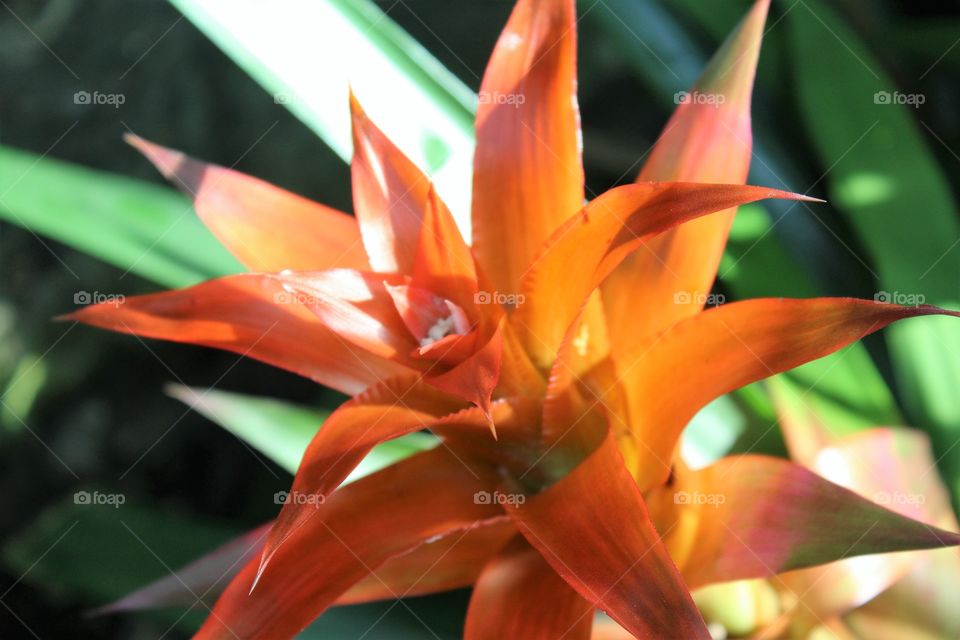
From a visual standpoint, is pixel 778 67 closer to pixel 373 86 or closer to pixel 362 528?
pixel 373 86

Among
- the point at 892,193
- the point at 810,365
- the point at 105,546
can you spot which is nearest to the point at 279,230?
the point at 105,546

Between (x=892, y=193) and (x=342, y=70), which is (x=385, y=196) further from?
(x=892, y=193)
